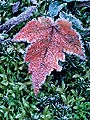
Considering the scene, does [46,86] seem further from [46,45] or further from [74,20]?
[74,20]

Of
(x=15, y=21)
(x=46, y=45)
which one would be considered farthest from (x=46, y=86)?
(x=15, y=21)

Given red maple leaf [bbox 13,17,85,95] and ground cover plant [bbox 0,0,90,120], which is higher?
red maple leaf [bbox 13,17,85,95]

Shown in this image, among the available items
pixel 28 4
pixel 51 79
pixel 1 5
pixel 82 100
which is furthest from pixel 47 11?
pixel 82 100

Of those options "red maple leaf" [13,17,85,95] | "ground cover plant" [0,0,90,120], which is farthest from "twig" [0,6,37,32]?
"red maple leaf" [13,17,85,95]

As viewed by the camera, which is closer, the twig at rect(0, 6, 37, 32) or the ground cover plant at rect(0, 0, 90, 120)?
the ground cover plant at rect(0, 0, 90, 120)

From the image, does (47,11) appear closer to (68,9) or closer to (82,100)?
(68,9)

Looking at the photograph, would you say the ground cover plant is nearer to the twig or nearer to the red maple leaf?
the twig
